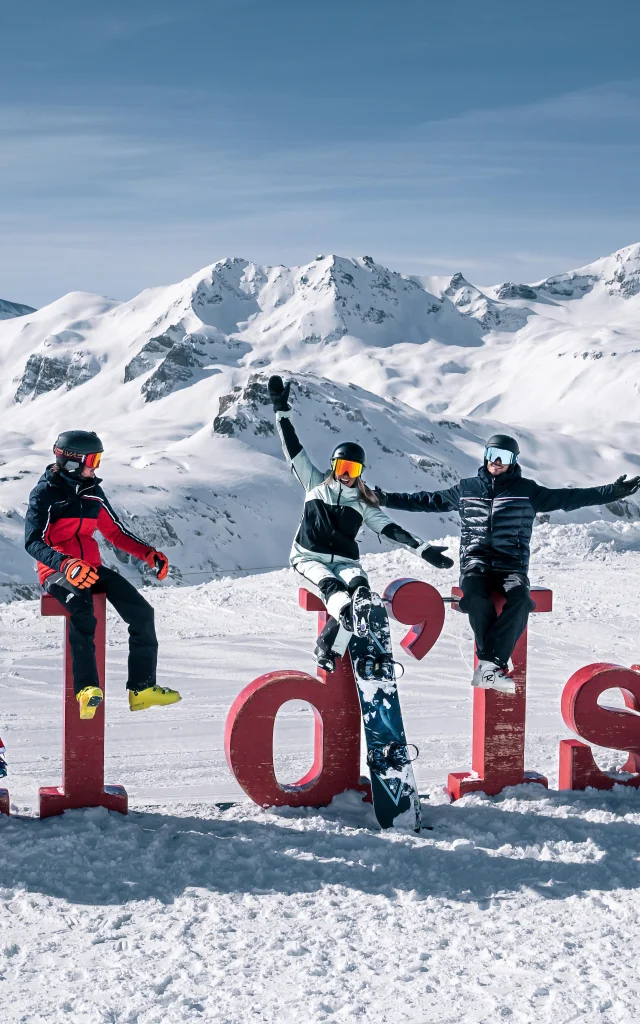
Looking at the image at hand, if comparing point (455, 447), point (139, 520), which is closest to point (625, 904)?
point (139, 520)

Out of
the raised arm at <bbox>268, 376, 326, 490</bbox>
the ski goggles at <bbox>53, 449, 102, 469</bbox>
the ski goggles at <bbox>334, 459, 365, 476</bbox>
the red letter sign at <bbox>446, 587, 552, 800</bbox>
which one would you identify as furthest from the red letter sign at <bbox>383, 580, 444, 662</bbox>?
the ski goggles at <bbox>53, 449, 102, 469</bbox>

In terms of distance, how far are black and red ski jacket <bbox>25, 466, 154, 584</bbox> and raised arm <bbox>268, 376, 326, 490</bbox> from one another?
3.71ft

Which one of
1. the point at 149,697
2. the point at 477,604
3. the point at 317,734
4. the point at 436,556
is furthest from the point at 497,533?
the point at 149,697

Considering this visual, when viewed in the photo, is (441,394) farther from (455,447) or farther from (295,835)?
(295,835)

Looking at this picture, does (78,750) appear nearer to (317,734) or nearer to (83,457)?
(317,734)

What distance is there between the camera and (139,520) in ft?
213

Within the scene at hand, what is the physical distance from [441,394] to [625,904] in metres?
159

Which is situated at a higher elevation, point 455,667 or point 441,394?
point 441,394

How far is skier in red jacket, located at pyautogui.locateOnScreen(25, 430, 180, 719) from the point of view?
5239 millimetres

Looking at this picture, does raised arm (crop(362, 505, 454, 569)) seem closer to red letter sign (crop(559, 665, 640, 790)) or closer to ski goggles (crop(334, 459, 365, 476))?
ski goggles (crop(334, 459, 365, 476))

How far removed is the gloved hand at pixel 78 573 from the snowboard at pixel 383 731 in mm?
1552

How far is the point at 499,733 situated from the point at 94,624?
256 centimetres

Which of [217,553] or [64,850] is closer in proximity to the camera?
[64,850]

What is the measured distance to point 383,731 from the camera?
216 inches
